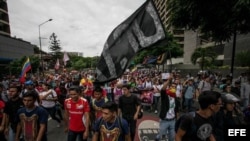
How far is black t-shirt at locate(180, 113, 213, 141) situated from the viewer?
3.29 m

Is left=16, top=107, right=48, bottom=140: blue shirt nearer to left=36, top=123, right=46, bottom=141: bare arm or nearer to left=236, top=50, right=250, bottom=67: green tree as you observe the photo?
left=36, top=123, right=46, bottom=141: bare arm

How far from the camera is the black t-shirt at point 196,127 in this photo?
3.29 meters

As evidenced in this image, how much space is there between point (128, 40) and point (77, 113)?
168 cm

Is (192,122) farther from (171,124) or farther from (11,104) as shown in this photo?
(11,104)

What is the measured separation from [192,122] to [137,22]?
2.36 meters

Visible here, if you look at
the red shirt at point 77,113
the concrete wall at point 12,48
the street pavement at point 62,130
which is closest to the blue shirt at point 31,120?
the red shirt at point 77,113

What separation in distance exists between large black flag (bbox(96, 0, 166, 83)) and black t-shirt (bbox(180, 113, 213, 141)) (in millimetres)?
1783

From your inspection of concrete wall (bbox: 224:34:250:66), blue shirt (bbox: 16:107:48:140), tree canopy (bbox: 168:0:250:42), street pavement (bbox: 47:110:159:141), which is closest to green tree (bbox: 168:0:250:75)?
tree canopy (bbox: 168:0:250:42)

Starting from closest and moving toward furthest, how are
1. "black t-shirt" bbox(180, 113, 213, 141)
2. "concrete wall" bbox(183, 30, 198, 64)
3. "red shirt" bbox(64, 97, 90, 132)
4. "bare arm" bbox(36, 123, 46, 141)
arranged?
"black t-shirt" bbox(180, 113, 213, 141) → "bare arm" bbox(36, 123, 46, 141) → "red shirt" bbox(64, 97, 90, 132) → "concrete wall" bbox(183, 30, 198, 64)

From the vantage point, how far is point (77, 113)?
528 cm

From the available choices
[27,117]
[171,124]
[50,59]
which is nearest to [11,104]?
[27,117]

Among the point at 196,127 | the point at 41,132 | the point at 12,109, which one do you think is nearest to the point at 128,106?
the point at 41,132

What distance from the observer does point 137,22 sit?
5.04 m

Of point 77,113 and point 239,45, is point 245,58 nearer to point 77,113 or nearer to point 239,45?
point 239,45
